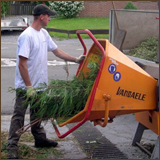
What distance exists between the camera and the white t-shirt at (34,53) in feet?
14.1

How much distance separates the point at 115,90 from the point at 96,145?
145 centimetres

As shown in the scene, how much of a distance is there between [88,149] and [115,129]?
99 centimetres

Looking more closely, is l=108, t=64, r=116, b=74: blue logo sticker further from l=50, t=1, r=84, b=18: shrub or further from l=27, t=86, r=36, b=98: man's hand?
l=50, t=1, r=84, b=18: shrub

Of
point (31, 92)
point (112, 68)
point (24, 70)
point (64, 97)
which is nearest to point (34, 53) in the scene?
point (24, 70)

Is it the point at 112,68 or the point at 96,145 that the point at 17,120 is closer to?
the point at 96,145

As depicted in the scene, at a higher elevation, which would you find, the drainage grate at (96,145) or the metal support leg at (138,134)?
the metal support leg at (138,134)

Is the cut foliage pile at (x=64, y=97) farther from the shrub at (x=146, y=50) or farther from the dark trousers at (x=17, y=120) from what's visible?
the shrub at (x=146, y=50)

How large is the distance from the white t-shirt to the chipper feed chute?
0.73 metres

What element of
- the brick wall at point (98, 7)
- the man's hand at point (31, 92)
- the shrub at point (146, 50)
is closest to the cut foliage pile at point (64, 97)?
the man's hand at point (31, 92)

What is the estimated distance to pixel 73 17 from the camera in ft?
97.2

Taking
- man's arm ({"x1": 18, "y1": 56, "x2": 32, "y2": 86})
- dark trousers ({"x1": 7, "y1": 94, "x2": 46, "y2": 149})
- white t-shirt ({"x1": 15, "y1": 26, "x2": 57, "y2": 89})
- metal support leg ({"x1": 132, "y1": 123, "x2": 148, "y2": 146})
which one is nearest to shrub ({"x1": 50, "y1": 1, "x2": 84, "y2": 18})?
metal support leg ({"x1": 132, "y1": 123, "x2": 148, "y2": 146})

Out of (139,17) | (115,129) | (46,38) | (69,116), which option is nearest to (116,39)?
(139,17)

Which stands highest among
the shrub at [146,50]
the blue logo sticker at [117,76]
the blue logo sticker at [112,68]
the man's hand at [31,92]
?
the blue logo sticker at [112,68]

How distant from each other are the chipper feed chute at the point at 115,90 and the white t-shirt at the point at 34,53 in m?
0.73
